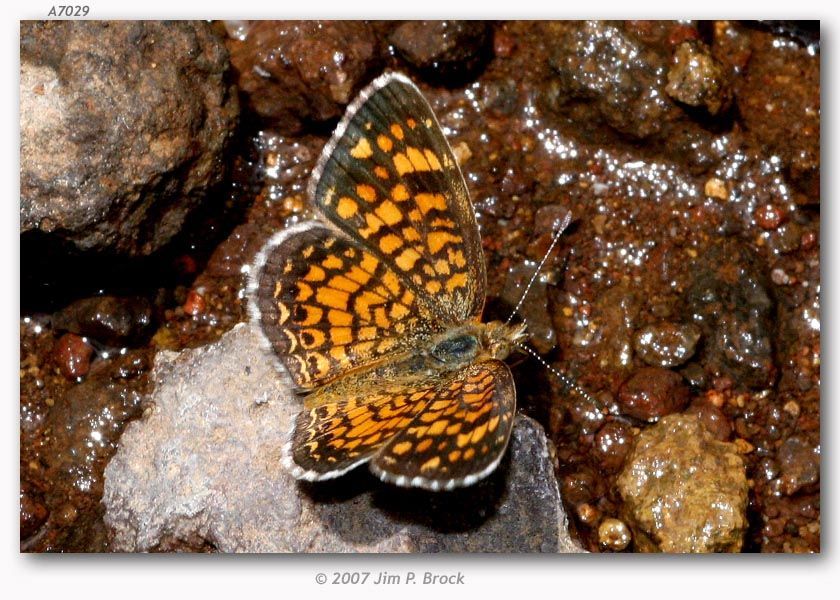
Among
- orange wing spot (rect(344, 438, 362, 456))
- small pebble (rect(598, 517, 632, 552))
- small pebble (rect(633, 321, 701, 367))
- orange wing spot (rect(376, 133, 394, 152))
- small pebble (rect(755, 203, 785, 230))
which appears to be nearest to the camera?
orange wing spot (rect(344, 438, 362, 456))

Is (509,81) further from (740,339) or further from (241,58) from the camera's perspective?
(740,339)

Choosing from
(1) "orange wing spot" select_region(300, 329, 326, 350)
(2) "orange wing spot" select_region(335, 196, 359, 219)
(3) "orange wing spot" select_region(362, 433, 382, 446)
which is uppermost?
(2) "orange wing spot" select_region(335, 196, 359, 219)

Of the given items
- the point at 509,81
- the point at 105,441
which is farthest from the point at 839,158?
the point at 105,441

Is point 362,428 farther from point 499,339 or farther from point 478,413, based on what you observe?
point 499,339

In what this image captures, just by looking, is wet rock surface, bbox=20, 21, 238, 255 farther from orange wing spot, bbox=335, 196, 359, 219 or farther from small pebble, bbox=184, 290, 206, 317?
orange wing spot, bbox=335, 196, 359, 219

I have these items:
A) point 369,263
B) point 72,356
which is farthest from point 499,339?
point 72,356

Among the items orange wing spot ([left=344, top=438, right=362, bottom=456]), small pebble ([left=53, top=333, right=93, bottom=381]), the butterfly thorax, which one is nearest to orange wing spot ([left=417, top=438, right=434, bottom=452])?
orange wing spot ([left=344, top=438, right=362, bottom=456])

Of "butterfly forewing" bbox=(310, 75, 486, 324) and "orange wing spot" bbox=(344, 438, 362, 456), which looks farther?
"butterfly forewing" bbox=(310, 75, 486, 324)
